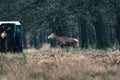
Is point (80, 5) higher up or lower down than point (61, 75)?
higher up

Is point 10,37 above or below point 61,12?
below

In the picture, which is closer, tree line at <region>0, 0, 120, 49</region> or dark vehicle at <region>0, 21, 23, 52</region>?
dark vehicle at <region>0, 21, 23, 52</region>

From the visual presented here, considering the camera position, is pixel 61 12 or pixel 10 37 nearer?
pixel 10 37

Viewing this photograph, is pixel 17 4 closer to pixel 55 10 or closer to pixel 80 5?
pixel 55 10

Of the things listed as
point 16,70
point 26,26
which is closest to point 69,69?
point 16,70

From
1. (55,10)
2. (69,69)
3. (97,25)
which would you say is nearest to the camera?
(69,69)

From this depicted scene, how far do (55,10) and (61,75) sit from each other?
1228 cm

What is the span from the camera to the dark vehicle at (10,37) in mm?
20391

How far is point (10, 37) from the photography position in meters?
20.5

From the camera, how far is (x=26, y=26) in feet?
91.7

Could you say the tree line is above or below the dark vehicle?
above

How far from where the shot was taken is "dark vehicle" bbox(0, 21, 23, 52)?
66.9 feet

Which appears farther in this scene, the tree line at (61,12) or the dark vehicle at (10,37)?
the tree line at (61,12)

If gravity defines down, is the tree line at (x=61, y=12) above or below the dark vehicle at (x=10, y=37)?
above
